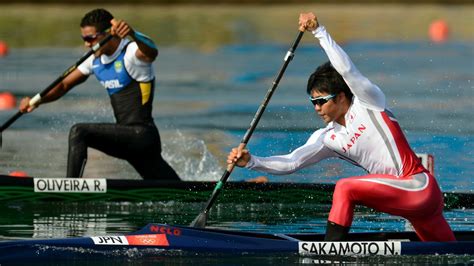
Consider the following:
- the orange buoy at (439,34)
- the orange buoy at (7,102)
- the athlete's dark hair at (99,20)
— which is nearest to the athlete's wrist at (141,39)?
the athlete's dark hair at (99,20)

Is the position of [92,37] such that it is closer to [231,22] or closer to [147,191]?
[147,191]

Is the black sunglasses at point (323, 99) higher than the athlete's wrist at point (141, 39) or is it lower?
lower

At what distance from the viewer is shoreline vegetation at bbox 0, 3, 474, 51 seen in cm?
3303

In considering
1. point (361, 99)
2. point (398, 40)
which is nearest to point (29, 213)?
point (361, 99)

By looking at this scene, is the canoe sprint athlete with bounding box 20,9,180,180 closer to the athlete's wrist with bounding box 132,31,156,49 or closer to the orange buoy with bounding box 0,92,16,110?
the athlete's wrist with bounding box 132,31,156,49

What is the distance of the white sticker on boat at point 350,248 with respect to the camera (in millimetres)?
8883

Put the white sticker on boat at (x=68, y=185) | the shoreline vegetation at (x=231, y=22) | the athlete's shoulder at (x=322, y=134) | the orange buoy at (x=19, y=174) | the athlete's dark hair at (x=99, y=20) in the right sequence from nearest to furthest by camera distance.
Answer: the athlete's shoulder at (x=322, y=134)
the white sticker on boat at (x=68, y=185)
the athlete's dark hair at (x=99, y=20)
the orange buoy at (x=19, y=174)
the shoreline vegetation at (x=231, y=22)

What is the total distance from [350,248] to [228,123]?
30.4 ft

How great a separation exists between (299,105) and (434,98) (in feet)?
8.05

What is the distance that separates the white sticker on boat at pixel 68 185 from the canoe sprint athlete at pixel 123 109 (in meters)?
0.13

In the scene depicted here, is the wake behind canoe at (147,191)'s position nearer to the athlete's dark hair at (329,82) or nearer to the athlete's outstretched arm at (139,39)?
the athlete's outstretched arm at (139,39)

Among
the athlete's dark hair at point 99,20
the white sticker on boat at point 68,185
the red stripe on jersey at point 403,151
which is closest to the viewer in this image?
the red stripe on jersey at point 403,151

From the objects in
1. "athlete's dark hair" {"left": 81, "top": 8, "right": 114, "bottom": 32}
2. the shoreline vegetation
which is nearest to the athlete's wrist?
"athlete's dark hair" {"left": 81, "top": 8, "right": 114, "bottom": 32}

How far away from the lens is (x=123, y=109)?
1235 centimetres
